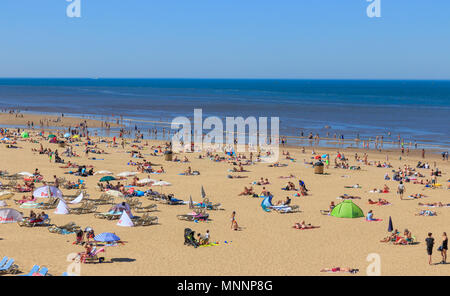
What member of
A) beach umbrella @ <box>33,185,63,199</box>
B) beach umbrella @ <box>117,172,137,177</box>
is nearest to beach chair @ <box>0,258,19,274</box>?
beach umbrella @ <box>33,185,63,199</box>

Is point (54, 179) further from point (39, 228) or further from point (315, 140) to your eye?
point (315, 140)

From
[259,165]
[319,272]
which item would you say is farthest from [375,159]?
[319,272]

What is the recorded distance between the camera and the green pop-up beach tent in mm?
22875

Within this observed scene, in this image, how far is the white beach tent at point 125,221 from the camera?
2070cm

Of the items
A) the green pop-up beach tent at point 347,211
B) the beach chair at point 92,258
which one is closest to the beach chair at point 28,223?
the beach chair at point 92,258

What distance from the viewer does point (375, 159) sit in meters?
44.2

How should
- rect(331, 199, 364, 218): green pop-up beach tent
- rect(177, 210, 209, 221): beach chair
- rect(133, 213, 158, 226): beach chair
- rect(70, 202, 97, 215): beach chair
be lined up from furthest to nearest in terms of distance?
rect(331, 199, 364, 218): green pop-up beach tent → rect(70, 202, 97, 215): beach chair → rect(177, 210, 209, 221): beach chair → rect(133, 213, 158, 226): beach chair

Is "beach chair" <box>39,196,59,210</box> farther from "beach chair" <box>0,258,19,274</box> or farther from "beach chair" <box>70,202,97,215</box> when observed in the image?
"beach chair" <box>0,258,19,274</box>

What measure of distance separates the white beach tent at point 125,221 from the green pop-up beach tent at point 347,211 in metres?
9.29

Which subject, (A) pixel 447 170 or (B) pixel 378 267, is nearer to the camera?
(B) pixel 378 267

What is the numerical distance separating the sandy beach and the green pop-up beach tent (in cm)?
33

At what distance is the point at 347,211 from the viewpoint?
2292 cm

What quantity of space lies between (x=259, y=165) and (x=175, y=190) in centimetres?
1153

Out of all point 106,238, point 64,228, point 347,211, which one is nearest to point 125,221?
point 64,228
